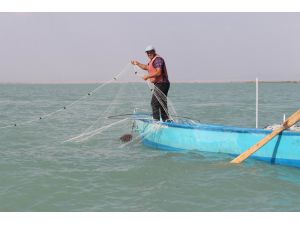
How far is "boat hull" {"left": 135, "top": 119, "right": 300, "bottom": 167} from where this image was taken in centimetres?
785

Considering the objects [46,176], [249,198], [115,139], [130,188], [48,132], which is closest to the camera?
[249,198]

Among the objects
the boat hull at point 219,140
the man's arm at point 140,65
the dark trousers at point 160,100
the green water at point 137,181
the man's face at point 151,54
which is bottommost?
Answer: the green water at point 137,181

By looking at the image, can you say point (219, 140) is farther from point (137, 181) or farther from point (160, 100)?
point (137, 181)

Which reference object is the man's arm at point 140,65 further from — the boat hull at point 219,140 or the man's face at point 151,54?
the boat hull at point 219,140

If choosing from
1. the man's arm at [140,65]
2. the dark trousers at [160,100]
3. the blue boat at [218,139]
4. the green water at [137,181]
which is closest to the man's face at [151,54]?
the man's arm at [140,65]

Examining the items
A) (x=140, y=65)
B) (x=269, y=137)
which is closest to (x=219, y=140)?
(x=269, y=137)

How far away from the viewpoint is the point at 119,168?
8344 mm

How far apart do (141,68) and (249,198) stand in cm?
506

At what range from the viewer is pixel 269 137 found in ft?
25.2

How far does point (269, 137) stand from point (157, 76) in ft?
11.2

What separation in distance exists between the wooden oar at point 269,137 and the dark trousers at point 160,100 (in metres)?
2.71

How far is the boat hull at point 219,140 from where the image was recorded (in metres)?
7.85
